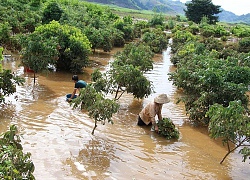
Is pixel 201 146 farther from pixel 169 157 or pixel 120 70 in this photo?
pixel 120 70

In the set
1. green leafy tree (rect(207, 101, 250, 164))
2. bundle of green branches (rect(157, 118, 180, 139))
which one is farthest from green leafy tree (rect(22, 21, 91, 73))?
green leafy tree (rect(207, 101, 250, 164))

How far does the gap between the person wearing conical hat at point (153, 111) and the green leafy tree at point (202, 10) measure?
2103 inches

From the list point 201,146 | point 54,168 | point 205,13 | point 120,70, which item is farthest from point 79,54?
point 205,13

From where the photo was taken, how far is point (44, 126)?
8891mm

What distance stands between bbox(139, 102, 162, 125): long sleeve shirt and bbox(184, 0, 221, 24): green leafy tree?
175 feet

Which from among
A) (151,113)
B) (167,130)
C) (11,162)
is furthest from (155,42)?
(11,162)

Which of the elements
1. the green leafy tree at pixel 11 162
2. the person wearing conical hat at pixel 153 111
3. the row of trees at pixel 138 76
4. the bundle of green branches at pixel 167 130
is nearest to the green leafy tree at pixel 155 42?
the row of trees at pixel 138 76

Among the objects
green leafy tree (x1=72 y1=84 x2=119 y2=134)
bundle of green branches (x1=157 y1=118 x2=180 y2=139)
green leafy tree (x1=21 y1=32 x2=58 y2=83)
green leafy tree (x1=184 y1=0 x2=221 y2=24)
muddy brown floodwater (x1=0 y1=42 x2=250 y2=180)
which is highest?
green leafy tree (x1=184 y1=0 x2=221 y2=24)

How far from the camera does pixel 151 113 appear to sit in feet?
30.6

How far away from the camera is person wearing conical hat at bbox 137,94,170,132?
354 inches

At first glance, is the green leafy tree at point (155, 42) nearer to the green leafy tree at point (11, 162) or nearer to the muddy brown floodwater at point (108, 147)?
the muddy brown floodwater at point (108, 147)

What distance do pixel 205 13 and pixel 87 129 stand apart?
55.8 metres

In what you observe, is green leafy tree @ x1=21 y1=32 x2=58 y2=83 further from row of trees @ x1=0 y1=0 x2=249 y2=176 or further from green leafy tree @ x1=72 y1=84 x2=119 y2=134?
green leafy tree @ x1=72 y1=84 x2=119 y2=134

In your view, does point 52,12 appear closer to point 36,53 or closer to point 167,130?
point 36,53
